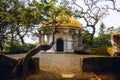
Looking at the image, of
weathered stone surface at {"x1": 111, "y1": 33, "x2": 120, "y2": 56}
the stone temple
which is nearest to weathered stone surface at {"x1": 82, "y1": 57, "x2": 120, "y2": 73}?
weathered stone surface at {"x1": 111, "y1": 33, "x2": 120, "y2": 56}

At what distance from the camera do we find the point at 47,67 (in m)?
15.0

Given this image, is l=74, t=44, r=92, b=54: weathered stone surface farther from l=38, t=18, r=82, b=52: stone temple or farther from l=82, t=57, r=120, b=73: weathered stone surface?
l=82, t=57, r=120, b=73: weathered stone surface

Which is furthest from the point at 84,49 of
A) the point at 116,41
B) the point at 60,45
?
the point at 116,41

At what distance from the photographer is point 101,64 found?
13.6 meters

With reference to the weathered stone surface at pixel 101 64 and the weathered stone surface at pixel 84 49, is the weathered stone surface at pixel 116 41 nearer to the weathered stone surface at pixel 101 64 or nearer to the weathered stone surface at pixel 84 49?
the weathered stone surface at pixel 101 64

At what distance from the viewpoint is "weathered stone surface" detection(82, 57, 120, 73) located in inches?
534

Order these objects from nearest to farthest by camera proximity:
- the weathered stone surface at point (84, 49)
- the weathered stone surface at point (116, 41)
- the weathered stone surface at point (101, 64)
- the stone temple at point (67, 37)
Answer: the weathered stone surface at point (101, 64)
the weathered stone surface at point (116, 41)
the weathered stone surface at point (84, 49)
the stone temple at point (67, 37)

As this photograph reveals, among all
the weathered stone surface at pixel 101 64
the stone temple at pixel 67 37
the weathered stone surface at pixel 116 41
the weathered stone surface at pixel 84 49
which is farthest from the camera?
the stone temple at pixel 67 37

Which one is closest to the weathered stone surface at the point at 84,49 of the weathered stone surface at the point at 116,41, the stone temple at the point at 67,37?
the stone temple at the point at 67,37

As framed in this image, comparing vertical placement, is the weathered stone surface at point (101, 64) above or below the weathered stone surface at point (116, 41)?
below

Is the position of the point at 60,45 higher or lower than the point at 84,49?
higher

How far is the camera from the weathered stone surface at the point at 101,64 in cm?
1355

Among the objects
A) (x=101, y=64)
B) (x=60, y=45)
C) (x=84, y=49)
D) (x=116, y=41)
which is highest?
(x=116, y=41)

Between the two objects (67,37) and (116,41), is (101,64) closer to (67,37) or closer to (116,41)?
(116,41)
